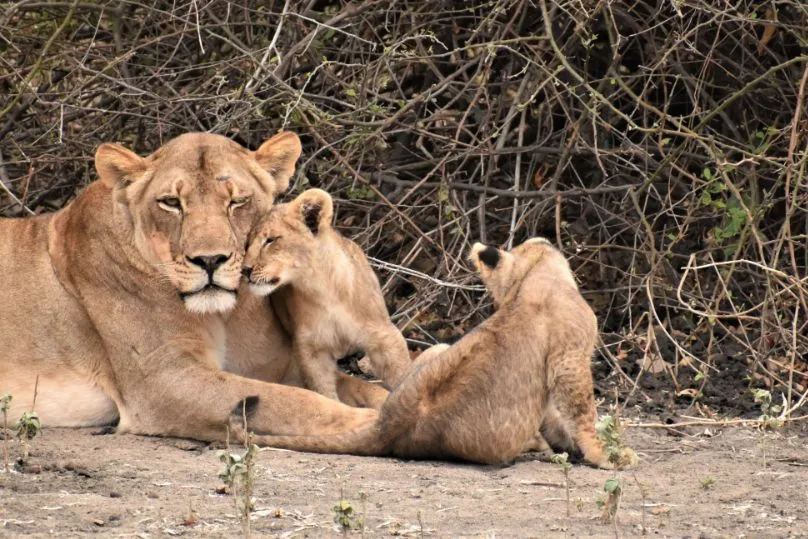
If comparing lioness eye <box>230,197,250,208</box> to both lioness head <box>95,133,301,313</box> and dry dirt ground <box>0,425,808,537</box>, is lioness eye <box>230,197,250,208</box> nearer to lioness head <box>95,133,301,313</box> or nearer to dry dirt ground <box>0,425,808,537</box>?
lioness head <box>95,133,301,313</box>

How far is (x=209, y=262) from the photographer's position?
577 cm

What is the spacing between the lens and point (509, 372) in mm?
5379

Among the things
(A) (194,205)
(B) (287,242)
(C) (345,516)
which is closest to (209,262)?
(A) (194,205)

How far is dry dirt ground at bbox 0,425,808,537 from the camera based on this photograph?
4.44 m

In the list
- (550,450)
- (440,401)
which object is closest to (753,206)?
(550,450)

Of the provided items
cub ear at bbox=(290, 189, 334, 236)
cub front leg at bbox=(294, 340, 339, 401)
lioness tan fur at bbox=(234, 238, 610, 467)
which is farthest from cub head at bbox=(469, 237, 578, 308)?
cub front leg at bbox=(294, 340, 339, 401)

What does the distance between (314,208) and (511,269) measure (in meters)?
1.03

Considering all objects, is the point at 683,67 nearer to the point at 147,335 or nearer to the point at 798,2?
the point at 798,2

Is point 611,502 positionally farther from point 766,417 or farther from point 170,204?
point 170,204

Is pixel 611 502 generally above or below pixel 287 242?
below

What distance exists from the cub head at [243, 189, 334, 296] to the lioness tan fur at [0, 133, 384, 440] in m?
0.09

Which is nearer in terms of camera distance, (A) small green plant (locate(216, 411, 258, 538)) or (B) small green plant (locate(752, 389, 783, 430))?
(A) small green plant (locate(216, 411, 258, 538))

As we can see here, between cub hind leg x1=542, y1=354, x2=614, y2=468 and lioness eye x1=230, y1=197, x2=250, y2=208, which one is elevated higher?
lioness eye x1=230, y1=197, x2=250, y2=208

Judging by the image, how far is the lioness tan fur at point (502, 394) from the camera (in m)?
5.32
